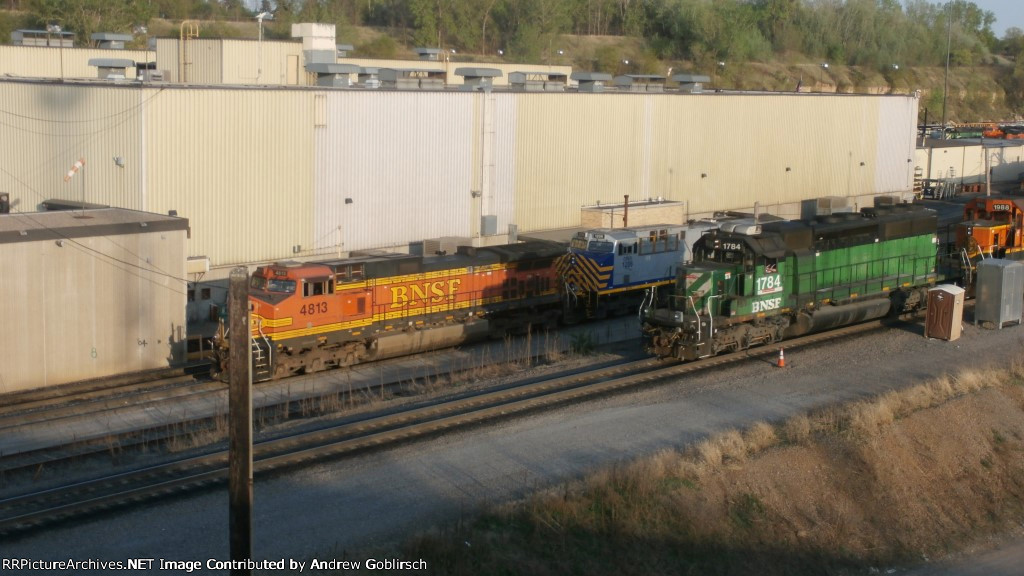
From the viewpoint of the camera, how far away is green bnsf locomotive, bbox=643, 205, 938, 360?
914 inches

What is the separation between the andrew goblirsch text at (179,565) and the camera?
499 inches

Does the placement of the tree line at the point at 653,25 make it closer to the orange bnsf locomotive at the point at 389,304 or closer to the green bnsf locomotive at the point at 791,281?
the orange bnsf locomotive at the point at 389,304

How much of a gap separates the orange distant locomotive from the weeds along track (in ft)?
32.7

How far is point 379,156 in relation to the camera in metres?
32.0

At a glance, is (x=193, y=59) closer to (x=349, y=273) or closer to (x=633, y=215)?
(x=633, y=215)

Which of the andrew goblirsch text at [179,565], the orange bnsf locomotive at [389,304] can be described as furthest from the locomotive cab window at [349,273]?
the andrew goblirsch text at [179,565]

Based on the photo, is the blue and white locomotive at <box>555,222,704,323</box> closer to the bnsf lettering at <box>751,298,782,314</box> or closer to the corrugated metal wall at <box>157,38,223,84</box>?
the bnsf lettering at <box>751,298,782,314</box>

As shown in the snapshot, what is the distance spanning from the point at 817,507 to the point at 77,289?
50.1ft

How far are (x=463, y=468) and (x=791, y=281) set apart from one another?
11346 millimetres

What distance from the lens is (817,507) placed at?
16.9 metres

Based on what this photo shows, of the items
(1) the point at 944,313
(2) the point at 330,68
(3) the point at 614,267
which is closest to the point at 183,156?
(2) the point at 330,68

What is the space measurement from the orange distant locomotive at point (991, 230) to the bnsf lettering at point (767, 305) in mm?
8952

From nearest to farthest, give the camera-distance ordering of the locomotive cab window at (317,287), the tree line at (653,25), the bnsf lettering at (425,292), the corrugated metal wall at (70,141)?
the locomotive cab window at (317,287)
the bnsf lettering at (425,292)
the corrugated metal wall at (70,141)
the tree line at (653,25)

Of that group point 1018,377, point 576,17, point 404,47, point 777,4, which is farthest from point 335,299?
point 777,4
